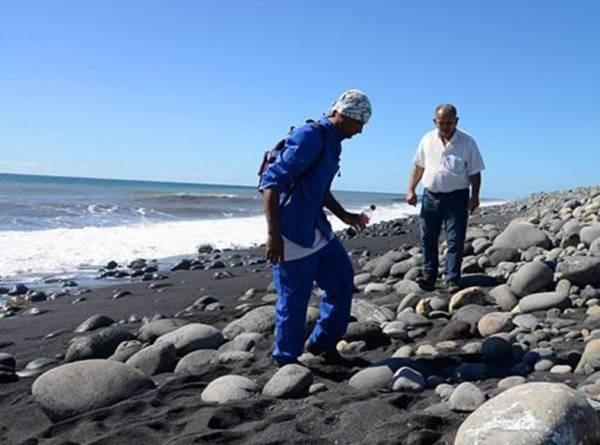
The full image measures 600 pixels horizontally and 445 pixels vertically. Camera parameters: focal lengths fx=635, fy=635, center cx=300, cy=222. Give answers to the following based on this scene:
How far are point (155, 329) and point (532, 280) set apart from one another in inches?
120

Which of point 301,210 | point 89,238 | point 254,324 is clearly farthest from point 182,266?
point 301,210

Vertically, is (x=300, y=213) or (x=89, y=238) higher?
(x=300, y=213)

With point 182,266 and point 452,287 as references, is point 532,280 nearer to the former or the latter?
point 452,287

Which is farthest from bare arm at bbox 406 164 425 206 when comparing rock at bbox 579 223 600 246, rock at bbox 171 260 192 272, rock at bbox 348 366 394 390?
rock at bbox 171 260 192 272

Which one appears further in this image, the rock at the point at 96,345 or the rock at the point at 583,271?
the rock at the point at 583,271

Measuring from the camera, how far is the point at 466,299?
504 cm

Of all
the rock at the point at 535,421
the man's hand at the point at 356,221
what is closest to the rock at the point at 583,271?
the man's hand at the point at 356,221

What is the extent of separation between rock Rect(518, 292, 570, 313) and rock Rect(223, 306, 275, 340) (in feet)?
6.23

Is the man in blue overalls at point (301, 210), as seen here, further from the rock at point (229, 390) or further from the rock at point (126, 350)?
the rock at point (126, 350)

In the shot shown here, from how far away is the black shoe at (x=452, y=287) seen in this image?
221 inches

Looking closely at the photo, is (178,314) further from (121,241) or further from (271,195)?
(121,241)

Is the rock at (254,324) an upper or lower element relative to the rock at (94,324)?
upper

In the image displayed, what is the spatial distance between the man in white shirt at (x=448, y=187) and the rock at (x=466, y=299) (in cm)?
55

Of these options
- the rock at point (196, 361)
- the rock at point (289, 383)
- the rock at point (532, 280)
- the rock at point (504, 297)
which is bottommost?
the rock at point (196, 361)
